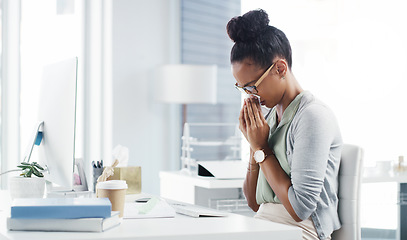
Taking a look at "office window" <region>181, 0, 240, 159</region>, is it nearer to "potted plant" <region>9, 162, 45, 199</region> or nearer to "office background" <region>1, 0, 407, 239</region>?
"office background" <region>1, 0, 407, 239</region>

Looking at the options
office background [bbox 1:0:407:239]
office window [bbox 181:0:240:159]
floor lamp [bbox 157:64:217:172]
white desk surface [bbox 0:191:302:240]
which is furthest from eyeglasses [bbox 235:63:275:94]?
office window [bbox 181:0:240:159]

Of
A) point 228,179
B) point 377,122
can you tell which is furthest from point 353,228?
point 377,122

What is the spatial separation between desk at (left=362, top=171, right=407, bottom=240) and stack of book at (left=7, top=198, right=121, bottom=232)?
76.1 inches

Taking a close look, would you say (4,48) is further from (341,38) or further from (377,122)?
(377,122)

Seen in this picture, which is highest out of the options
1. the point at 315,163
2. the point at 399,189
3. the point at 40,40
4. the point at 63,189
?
the point at 40,40

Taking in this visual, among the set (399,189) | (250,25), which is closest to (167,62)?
(399,189)

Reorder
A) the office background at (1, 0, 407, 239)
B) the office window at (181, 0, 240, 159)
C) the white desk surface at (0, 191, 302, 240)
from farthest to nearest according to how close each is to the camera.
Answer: the office window at (181, 0, 240, 159) → the office background at (1, 0, 407, 239) → the white desk surface at (0, 191, 302, 240)

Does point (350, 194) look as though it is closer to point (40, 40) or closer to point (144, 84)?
point (144, 84)

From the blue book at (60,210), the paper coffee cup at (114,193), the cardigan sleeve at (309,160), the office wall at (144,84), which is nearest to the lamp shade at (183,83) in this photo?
the office wall at (144,84)

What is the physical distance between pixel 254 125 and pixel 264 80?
15 cm

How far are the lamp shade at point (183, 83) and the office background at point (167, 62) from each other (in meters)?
0.17

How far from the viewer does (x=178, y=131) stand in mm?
4766

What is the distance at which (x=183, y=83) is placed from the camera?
4.24 metres

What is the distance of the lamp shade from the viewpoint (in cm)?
424
